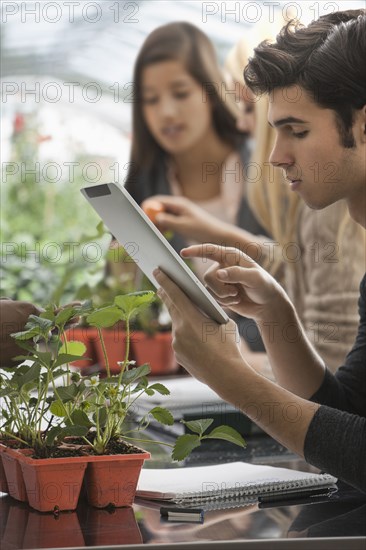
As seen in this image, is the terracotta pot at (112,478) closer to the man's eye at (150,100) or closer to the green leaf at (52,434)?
the green leaf at (52,434)

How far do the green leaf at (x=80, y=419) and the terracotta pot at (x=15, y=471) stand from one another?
0.24 feet

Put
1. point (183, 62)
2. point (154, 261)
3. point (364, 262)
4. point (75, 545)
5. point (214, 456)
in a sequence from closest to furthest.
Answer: point (75, 545) < point (154, 261) < point (214, 456) < point (364, 262) < point (183, 62)

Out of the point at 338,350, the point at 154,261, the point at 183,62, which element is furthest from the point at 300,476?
the point at 183,62

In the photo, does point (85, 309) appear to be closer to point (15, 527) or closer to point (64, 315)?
point (64, 315)

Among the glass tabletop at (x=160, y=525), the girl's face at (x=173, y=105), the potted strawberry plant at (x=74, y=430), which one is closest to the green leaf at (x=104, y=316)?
the potted strawberry plant at (x=74, y=430)

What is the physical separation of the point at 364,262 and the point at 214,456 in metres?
0.85

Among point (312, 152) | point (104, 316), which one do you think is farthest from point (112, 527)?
point (312, 152)

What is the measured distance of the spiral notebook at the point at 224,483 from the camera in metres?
1.24

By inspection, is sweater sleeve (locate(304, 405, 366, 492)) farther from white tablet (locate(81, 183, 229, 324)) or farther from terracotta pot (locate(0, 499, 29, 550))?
terracotta pot (locate(0, 499, 29, 550))

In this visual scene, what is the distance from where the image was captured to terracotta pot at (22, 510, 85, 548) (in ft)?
3.39

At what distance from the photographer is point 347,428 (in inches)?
49.9

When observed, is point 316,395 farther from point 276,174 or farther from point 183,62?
point 183,62

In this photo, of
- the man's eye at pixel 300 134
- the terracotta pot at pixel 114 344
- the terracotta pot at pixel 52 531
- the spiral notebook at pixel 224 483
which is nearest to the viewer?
the terracotta pot at pixel 52 531

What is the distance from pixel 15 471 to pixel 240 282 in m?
0.51
